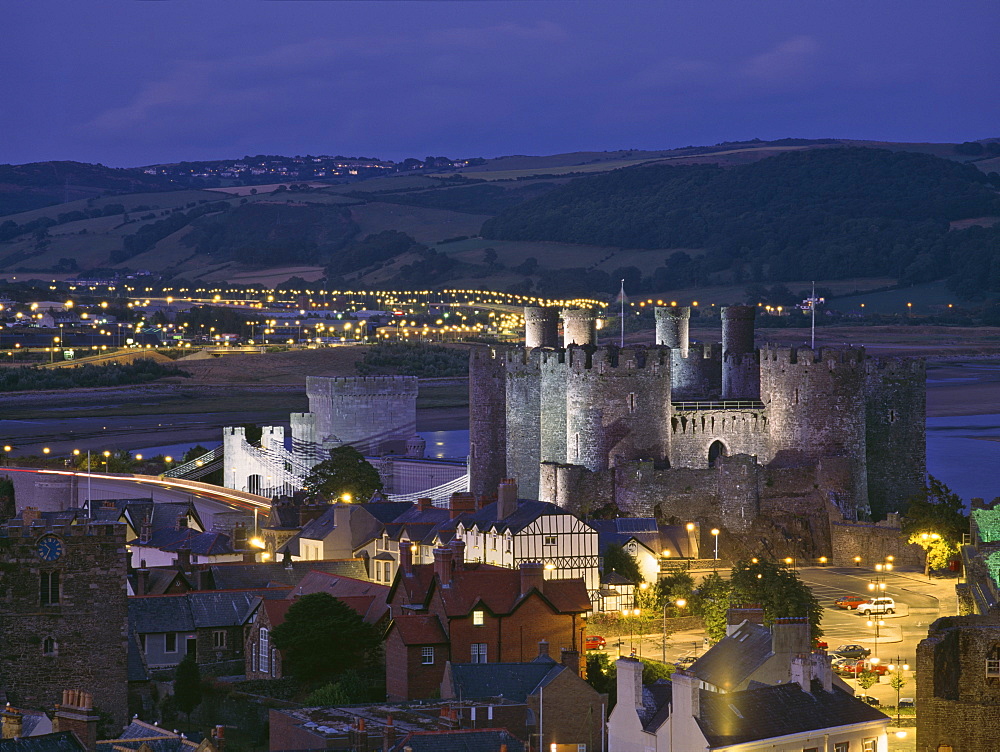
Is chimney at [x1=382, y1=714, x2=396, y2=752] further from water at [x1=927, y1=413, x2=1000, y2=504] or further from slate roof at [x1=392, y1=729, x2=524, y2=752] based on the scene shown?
water at [x1=927, y1=413, x2=1000, y2=504]

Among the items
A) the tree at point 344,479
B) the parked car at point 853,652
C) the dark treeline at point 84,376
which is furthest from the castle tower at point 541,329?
the dark treeline at point 84,376

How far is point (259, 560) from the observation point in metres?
53.6

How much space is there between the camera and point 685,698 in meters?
29.9

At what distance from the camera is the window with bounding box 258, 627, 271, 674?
1639 inches

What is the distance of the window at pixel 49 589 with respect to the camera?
112 feet

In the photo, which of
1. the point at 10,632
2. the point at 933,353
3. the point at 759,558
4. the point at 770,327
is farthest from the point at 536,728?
the point at 770,327

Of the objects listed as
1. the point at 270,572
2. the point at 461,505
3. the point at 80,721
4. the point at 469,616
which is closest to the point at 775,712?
the point at 80,721

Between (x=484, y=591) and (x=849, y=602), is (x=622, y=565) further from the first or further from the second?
(x=484, y=591)

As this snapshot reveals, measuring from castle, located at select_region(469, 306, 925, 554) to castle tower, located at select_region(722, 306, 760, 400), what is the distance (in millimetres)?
64

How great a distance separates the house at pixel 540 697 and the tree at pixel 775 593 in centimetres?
766

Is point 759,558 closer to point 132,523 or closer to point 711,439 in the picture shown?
point 711,439

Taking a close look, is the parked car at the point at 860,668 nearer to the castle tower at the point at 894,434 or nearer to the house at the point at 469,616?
the house at the point at 469,616

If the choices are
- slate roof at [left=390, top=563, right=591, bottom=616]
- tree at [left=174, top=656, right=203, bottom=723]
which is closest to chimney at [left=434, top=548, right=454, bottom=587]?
slate roof at [left=390, top=563, right=591, bottom=616]

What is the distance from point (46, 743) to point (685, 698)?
9415 mm
